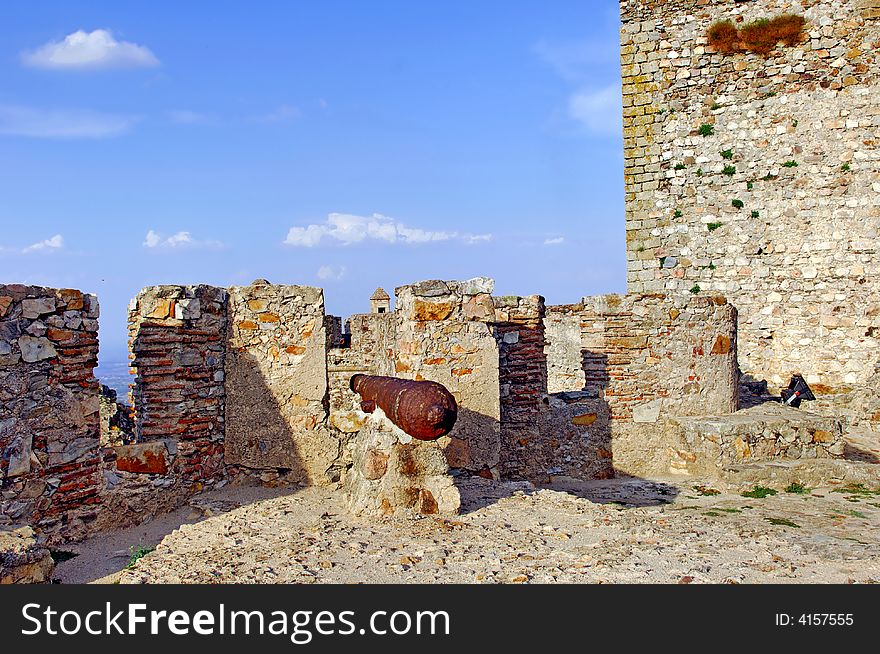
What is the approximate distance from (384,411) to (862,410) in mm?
8577

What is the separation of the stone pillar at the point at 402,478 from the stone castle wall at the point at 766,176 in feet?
25.6

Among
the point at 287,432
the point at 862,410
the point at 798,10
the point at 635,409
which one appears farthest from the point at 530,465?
the point at 798,10

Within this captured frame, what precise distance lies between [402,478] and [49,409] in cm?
300

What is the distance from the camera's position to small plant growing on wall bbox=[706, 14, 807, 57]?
38.6 ft

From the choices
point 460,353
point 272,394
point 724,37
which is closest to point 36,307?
point 272,394

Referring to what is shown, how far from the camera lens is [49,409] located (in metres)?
5.87

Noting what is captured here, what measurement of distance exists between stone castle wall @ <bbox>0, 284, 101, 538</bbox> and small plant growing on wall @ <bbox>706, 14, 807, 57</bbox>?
10773 mm

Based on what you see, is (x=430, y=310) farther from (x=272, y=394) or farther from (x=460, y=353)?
(x=272, y=394)

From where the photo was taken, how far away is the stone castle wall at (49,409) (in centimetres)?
561

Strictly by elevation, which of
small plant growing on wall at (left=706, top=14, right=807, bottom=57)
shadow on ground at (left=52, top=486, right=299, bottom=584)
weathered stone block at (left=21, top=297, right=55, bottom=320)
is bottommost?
shadow on ground at (left=52, top=486, right=299, bottom=584)

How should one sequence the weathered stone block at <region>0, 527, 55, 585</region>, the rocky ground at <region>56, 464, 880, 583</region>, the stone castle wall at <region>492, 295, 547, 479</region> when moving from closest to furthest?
the rocky ground at <region>56, 464, 880, 583</region> → the weathered stone block at <region>0, 527, 55, 585</region> → the stone castle wall at <region>492, 295, 547, 479</region>

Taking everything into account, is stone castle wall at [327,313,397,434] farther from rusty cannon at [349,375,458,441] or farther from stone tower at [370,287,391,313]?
stone tower at [370,287,391,313]

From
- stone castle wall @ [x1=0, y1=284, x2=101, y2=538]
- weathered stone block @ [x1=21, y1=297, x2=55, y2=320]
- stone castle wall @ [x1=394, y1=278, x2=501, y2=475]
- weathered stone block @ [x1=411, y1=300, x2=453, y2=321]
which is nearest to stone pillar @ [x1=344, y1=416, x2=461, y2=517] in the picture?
stone castle wall @ [x1=394, y1=278, x2=501, y2=475]

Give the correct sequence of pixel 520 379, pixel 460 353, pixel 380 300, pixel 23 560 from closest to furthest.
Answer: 1. pixel 23 560
2. pixel 460 353
3. pixel 520 379
4. pixel 380 300
